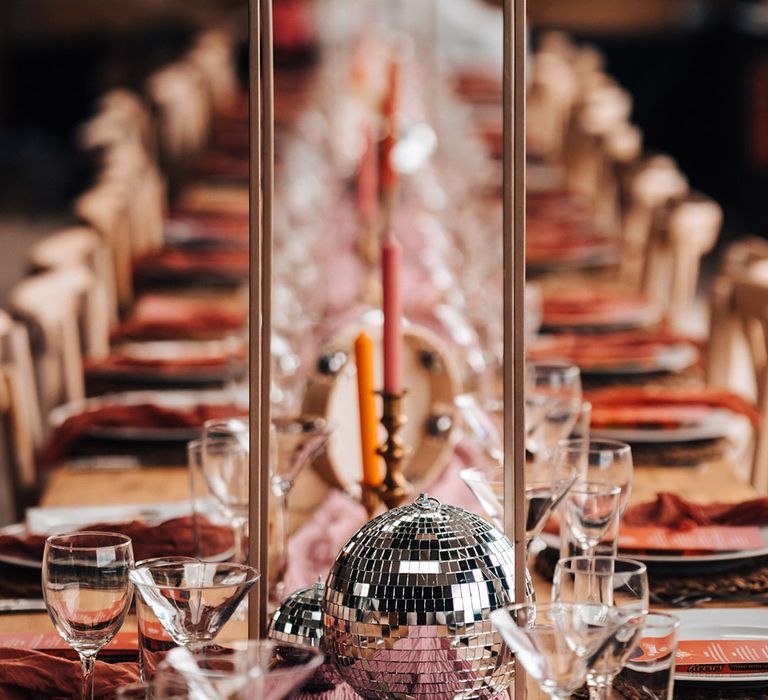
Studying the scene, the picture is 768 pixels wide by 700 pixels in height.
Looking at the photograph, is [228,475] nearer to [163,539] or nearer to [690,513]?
[163,539]

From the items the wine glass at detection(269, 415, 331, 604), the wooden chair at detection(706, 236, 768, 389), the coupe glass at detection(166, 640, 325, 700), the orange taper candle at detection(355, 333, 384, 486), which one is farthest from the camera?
the wooden chair at detection(706, 236, 768, 389)

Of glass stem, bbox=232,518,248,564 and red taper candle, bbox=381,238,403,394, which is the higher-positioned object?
red taper candle, bbox=381,238,403,394

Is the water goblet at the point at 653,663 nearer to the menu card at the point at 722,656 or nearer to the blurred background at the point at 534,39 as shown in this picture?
the menu card at the point at 722,656

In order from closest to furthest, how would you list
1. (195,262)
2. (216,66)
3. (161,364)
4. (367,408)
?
(367,408) < (161,364) < (195,262) < (216,66)

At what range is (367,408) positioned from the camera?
4.75 ft

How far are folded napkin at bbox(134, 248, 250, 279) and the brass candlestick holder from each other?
251 centimetres

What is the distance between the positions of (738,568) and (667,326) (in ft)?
5.09

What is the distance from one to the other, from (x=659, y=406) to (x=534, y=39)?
39.4ft

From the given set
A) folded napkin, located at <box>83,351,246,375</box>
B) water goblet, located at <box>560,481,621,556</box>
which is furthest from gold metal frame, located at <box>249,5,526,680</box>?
folded napkin, located at <box>83,351,246,375</box>

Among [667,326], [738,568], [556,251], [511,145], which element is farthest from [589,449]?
[556,251]

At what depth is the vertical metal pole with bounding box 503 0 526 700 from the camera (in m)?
1.05

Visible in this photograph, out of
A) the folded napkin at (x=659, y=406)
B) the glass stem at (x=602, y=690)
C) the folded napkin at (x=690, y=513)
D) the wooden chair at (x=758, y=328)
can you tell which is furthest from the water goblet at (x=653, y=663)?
the wooden chair at (x=758, y=328)

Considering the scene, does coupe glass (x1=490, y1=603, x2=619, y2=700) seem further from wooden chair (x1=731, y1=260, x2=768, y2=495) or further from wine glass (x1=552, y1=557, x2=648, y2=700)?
wooden chair (x1=731, y1=260, x2=768, y2=495)

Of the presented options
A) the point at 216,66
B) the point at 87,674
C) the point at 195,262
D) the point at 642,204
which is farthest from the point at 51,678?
the point at 216,66
